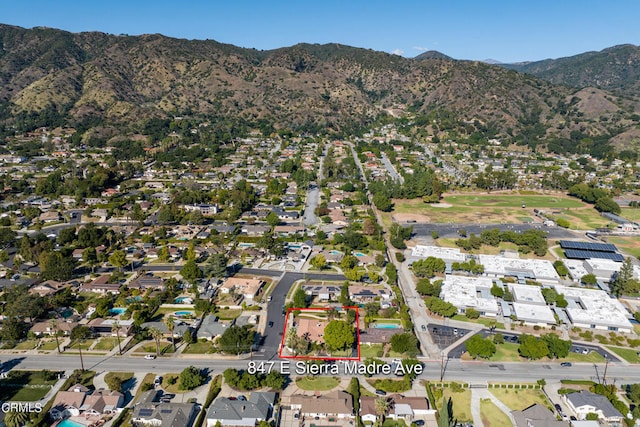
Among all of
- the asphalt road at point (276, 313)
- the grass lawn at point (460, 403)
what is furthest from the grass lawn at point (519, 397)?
the asphalt road at point (276, 313)

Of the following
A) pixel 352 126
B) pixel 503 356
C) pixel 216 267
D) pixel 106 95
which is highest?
pixel 106 95

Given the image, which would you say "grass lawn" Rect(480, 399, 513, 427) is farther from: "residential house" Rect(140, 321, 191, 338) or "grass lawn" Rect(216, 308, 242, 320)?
"residential house" Rect(140, 321, 191, 338)

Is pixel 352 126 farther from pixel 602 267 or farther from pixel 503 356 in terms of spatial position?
pixel 503 356

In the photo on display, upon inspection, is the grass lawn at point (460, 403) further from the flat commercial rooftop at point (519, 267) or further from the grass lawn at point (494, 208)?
the grass lawn at point (494, 208)

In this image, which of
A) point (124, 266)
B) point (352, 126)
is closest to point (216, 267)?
point (124, 266)

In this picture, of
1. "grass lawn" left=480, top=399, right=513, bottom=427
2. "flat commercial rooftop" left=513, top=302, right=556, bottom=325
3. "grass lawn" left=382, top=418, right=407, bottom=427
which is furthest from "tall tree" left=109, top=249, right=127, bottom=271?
"flat commercial rooftop" left=513, top=302, right=556, bottom=325

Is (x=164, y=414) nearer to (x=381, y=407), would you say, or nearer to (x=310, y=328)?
(x=381, y=407)

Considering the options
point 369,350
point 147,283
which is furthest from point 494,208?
point 147,283
